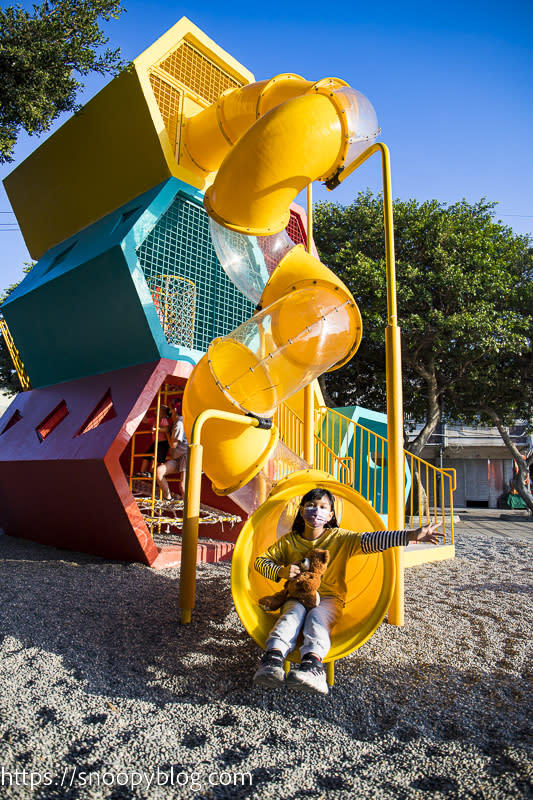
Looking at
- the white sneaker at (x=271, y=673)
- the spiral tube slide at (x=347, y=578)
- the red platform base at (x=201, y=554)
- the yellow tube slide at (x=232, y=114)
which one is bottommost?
the red platform base at (x=201, y=554)

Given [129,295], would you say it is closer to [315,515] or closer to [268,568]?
[315,515]

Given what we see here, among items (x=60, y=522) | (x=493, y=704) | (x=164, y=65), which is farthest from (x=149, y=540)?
(x=164, y=65)

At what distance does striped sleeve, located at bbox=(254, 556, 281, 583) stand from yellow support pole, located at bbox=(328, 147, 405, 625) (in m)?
1.02

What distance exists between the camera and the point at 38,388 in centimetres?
808

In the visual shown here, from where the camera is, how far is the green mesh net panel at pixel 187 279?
666cm

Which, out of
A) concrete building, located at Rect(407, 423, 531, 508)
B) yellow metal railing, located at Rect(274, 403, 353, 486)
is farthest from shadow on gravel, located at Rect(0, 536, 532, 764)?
concrete building, located at Rect(407, 423, 531, 508)

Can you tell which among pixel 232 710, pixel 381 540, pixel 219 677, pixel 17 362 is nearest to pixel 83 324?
pixel 17 362

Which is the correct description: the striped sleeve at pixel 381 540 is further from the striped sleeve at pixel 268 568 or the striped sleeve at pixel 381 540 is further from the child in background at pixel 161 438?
→ the child in background at pixel 161 438

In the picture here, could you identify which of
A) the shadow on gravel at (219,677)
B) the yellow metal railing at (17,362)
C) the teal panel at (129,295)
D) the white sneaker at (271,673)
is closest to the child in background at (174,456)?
the teal panel at (129,295)

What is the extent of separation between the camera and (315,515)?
3.15 meters

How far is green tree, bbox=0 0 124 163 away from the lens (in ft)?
17.4

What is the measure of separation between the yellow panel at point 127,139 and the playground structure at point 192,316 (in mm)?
26

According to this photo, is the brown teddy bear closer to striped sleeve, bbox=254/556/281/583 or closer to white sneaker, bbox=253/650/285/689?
striped sleeve, bbox=254/556/281/583

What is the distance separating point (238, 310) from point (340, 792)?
20.9ft
